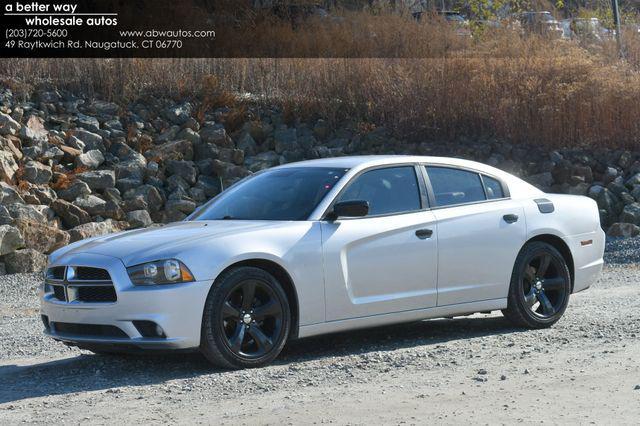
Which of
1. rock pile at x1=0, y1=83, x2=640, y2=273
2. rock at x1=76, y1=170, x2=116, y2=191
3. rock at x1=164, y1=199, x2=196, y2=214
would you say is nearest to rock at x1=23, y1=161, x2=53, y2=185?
rock pile at x1=0, y1=83, x2=640, y2=273

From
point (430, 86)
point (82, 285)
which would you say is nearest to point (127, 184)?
point (430, 86)

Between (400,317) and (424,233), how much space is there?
72 centimetres

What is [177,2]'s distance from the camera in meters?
31.1

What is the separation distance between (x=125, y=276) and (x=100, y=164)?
45.7 ft

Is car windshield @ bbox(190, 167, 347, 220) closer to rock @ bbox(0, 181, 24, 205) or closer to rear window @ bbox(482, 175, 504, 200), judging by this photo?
rear window @ bbox(482, 175, 504, 200)

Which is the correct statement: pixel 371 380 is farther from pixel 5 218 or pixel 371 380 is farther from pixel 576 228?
pixel 5 218

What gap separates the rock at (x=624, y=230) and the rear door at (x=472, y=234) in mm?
10483

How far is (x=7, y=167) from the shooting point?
1950 cm

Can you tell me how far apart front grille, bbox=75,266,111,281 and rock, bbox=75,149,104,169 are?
13.1m

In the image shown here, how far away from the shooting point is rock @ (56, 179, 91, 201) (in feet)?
64.2

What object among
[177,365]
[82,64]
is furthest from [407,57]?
[177,365]

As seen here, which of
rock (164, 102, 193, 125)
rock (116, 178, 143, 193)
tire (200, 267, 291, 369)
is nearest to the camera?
tire (200, 267, 291, 369)

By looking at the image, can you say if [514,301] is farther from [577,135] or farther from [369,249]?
[577,135]

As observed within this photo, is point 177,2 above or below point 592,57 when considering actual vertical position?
above
